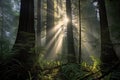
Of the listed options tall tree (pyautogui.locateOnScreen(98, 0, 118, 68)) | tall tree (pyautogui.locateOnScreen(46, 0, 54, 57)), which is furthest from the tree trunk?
tall tree (pyautogui.locateOnScreen(98, 0, 118, 68))

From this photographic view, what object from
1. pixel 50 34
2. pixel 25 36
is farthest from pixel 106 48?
pixel 50 34

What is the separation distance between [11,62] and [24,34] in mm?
1073

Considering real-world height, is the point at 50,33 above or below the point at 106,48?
above

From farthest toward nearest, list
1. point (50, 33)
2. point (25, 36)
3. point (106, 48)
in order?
point (50, 33) < point (106, 48) < point (25, 36)

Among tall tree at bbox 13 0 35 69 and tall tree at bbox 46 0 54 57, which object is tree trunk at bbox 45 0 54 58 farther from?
tall tree at bbox 13 0 35 69

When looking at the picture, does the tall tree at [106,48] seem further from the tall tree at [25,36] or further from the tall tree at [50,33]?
the tall tree at [50,33]

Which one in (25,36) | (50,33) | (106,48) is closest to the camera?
(25,36)

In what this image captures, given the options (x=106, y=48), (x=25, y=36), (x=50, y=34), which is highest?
(x=25, y=36)

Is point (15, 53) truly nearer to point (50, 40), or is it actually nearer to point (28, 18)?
point (28, 18)

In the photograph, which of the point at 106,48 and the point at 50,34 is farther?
the point at 50,34

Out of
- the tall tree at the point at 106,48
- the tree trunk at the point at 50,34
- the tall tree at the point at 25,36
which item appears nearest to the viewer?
the tall tree at the point at 25,36

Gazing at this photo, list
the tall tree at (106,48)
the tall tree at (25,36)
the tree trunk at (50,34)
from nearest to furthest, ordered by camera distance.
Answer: the tall tree at (25,36)
the tall tree at (106,48)
the tree trunk at (50,34)

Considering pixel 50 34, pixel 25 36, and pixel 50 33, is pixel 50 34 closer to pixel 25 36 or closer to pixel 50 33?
pixel 50 33

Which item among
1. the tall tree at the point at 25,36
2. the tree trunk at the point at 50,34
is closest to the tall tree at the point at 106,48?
the tall tree at the point at 25,36
